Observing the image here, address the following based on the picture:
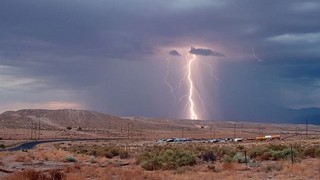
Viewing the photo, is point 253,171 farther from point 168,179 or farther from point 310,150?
point 310,150

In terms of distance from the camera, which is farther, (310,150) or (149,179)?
(310,150)

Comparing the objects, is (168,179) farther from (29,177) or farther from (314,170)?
(314,170)

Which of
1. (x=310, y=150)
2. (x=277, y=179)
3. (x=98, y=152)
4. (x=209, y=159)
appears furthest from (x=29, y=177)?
(x=98, y=152)

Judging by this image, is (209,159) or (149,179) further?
(209,159)

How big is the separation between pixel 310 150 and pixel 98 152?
97.9 feet

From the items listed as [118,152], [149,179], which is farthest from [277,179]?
[118,152]

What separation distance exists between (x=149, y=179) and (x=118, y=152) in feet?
131

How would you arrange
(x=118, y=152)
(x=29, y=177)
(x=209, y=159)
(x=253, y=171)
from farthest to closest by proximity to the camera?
(x=118, y=152) < (x=209, y=159) < (x=253, y=171) < (x=29, y=177)

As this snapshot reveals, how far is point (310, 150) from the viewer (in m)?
57.5

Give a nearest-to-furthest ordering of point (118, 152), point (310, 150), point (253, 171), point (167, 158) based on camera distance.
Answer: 1. point (253, 171)
2. point (167, 158)
3. point (310, 150)
4. point (118, 152)

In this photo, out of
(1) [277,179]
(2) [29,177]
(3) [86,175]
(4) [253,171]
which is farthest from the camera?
(4) [253,171]

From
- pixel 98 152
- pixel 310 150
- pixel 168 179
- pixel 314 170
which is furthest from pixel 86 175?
pixel 98 152

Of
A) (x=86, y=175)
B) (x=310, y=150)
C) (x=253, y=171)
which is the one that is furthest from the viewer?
(x=310, y=150)

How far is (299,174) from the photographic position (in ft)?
111
